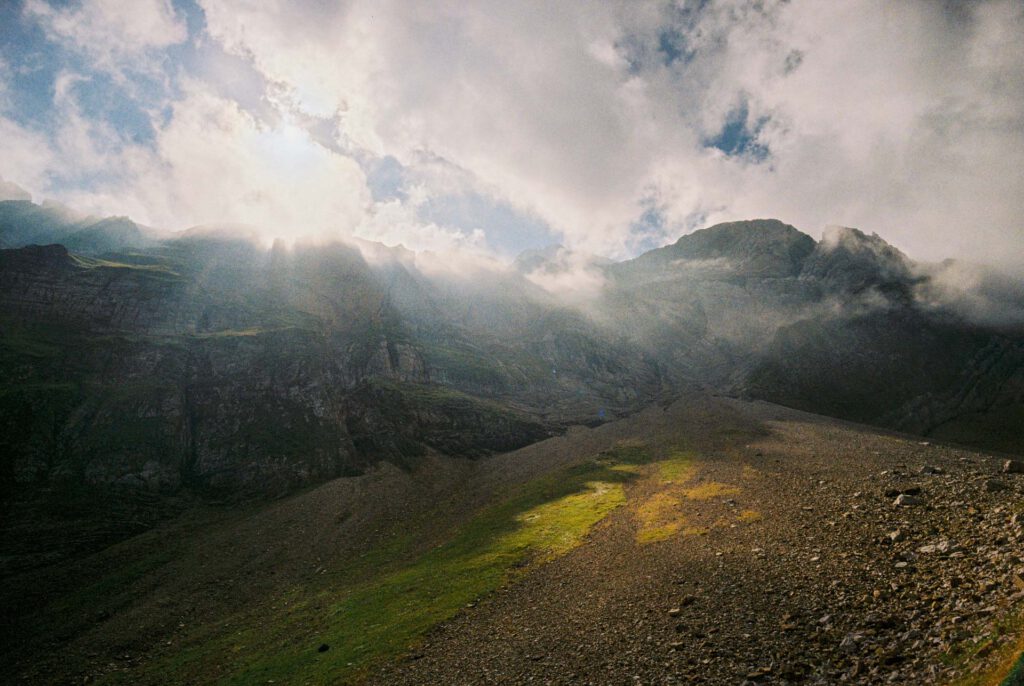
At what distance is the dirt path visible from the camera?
719 inches

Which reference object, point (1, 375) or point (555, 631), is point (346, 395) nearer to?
point (1, 375)

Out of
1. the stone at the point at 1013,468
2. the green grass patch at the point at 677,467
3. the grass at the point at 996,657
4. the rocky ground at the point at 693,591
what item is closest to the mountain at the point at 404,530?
the grass at the point at 996,657

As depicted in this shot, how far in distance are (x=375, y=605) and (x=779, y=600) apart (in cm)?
4074

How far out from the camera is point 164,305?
189500 millimetres

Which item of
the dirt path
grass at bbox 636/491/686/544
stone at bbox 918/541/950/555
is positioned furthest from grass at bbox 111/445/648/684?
stone at bbox 918/541/950/555

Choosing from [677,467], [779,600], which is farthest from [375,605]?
[677,467]

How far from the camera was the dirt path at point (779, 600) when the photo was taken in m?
18.3

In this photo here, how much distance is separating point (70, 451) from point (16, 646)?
76408 millimetres

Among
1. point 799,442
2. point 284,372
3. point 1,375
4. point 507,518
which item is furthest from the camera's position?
point 284,372

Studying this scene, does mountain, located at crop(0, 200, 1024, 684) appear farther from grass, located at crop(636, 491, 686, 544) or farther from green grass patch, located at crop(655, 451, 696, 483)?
green grass patch, located at crop(655, 451, 696, 483)

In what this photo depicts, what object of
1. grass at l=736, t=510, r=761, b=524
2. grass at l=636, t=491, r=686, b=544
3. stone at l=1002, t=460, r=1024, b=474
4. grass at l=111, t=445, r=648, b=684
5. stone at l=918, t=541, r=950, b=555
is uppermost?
Result: stone at l=1002, t=460, r=1024, b=474

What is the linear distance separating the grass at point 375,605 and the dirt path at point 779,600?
4.53m

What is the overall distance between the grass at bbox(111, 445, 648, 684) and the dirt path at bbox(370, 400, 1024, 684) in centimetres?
453

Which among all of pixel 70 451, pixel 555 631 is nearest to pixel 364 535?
pixel 555 631
